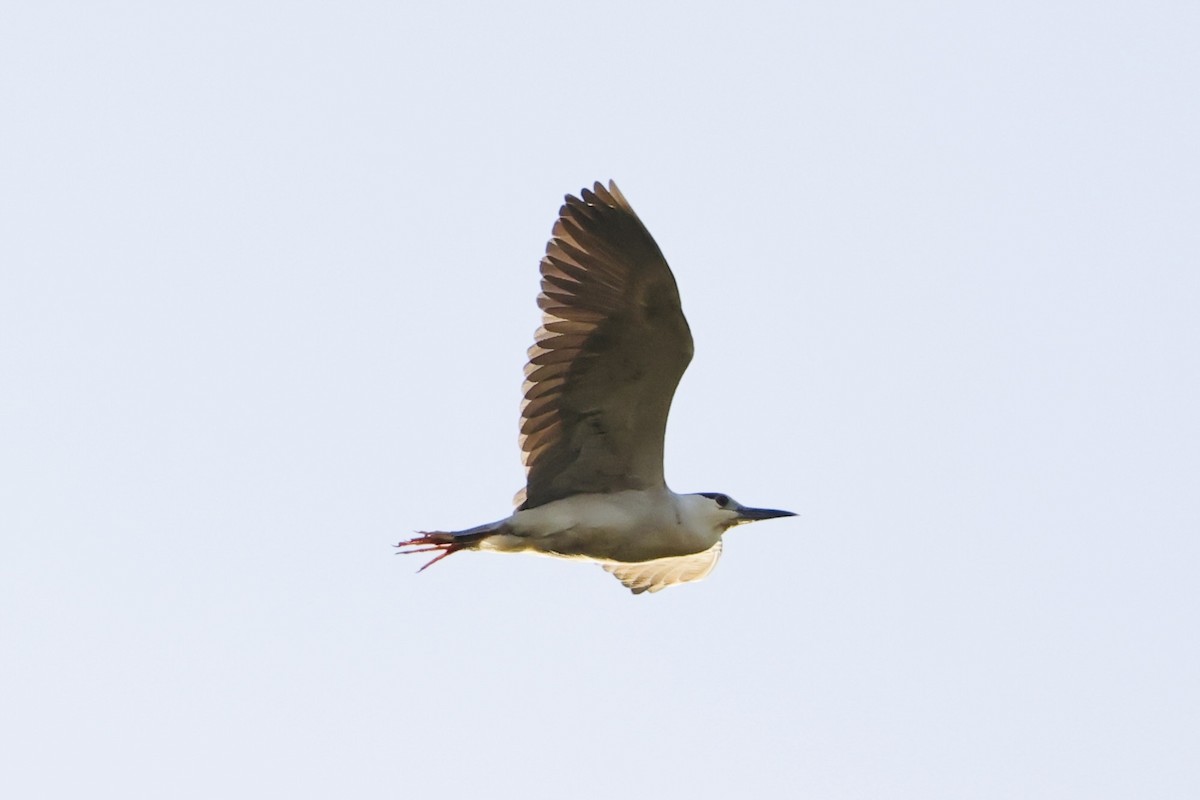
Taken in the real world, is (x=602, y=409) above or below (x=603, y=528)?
above

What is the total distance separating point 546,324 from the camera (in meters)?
12.2

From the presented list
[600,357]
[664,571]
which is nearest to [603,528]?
[600,357]

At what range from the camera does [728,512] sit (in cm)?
1288

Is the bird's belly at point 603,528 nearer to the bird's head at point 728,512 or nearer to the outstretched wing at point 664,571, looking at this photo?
the bird's head at point 728,512

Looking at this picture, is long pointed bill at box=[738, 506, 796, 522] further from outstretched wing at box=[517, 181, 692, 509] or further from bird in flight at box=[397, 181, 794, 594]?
outstretched wing at box=[517, 181, 692, 509]

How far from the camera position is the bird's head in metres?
12.8

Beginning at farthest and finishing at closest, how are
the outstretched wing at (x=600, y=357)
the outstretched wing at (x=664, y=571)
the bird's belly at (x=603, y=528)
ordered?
the outstretched wing at (x=664, y=571) < the bird's belly at (x=603, y=528) < the outstretched wing at (x=600, y=357)

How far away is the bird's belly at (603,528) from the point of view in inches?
487

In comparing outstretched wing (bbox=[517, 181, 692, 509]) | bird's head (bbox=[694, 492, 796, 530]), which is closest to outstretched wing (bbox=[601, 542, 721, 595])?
bird's head (bbox=[694, 492, 796, 530])

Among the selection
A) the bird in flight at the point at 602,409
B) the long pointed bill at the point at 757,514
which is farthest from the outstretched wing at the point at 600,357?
the long pointed bill at the point at 757,514

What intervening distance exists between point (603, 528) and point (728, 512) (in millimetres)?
984

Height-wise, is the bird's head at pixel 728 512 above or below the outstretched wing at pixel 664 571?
above

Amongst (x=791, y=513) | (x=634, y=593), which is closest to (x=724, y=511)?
(x=791, y=513)

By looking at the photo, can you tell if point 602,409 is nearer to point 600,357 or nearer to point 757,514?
point 600,357
